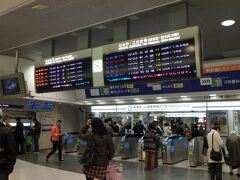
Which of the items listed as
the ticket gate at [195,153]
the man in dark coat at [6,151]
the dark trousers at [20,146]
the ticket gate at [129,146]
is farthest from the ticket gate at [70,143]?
the man in dark coat at [6,151]

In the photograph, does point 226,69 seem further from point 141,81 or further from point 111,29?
point 141,81

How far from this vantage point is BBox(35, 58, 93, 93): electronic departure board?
5.89 meters

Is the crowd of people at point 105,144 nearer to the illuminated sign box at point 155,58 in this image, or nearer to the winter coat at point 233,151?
the winter coat at point 233,151

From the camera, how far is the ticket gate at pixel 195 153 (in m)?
11.4

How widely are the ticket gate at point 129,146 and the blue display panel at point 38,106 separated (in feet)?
16.3

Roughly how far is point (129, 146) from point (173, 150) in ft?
7.58

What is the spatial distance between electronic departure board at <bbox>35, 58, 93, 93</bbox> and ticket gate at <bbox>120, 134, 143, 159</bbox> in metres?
7.48

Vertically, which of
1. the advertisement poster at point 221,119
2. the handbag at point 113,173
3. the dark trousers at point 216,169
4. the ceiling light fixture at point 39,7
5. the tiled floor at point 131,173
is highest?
the ceiling light fixture at point 39,7

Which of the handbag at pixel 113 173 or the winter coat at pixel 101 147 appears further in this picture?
the handbag at pixel 113 173

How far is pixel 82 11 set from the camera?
205 inches

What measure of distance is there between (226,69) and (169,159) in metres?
4.36

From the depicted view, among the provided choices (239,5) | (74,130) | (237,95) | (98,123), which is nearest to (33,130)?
(74,130)

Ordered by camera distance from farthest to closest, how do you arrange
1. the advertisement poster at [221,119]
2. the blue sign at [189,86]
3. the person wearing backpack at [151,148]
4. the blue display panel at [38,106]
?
the blue display panel at [38,106] → the advertisement poster at [221,119] → the person wearing backpack at [151,148] → the blue sign at [189,86]

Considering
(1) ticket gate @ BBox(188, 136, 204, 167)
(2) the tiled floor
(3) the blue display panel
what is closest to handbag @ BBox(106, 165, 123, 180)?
(2) the tiled floor
